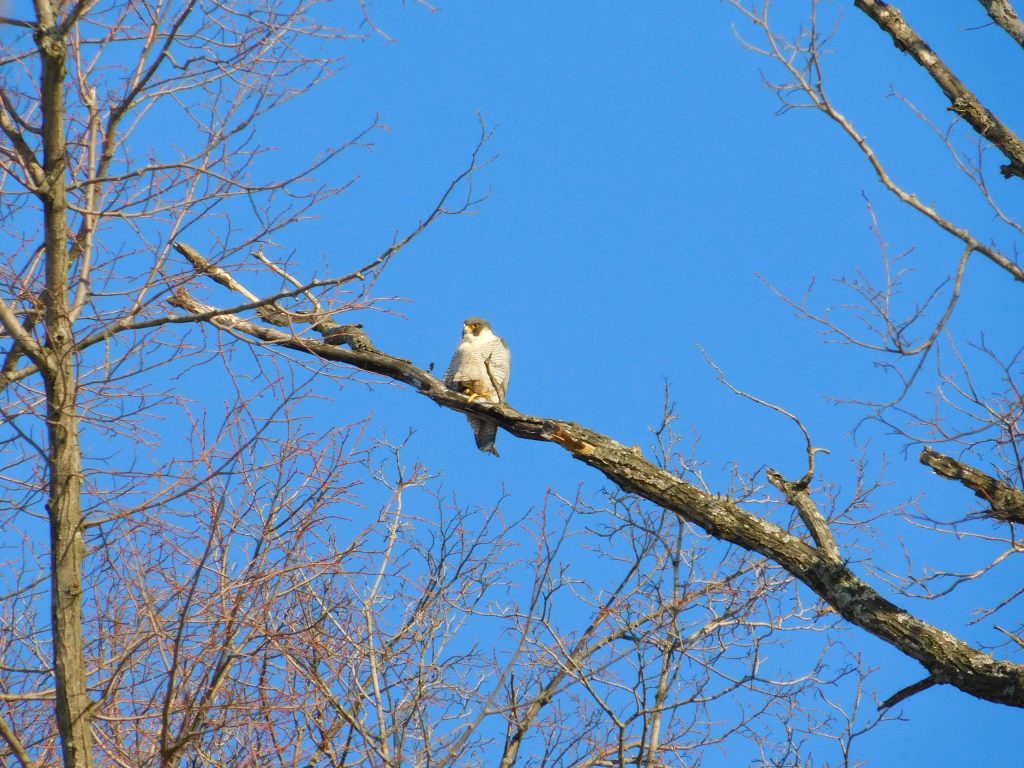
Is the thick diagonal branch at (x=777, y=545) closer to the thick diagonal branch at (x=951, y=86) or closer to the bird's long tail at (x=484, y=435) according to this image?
the bird's long tail at (x=484, y=435)

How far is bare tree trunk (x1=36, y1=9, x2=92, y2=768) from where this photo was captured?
361 centimetres

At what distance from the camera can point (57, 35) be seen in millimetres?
3549

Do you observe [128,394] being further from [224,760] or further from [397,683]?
[397,683]

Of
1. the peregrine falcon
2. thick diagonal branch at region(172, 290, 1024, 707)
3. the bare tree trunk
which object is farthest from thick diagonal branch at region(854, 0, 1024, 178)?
the bare tree trunk

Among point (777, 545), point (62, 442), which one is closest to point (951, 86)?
point (777, 545)

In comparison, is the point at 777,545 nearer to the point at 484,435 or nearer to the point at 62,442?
the point at 484,435

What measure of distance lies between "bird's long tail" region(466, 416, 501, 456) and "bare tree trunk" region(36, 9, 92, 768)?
4.04 meters

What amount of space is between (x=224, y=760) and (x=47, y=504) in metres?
1.74

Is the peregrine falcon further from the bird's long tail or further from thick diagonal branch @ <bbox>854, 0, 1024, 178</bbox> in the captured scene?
thick diagonal branch @ <bbox>854, 0, 1024, 178</bbox>

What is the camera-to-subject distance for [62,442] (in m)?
Result: 3.73

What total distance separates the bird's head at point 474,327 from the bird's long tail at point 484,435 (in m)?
0.88

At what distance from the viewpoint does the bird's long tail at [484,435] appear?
25.0 feet

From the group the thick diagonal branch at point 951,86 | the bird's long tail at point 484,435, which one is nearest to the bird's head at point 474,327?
the bird's long tail at point 484,435

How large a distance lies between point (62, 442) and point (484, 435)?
4176 mm
